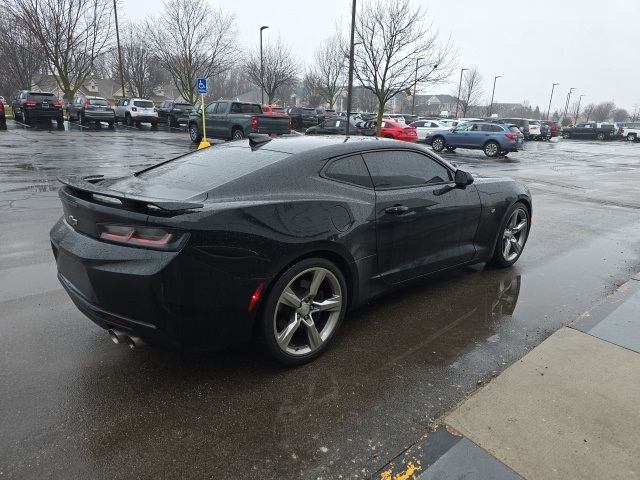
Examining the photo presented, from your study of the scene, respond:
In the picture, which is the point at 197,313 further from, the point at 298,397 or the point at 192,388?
the point at 298,397

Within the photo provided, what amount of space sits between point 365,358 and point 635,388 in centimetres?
169

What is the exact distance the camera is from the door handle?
356 cm

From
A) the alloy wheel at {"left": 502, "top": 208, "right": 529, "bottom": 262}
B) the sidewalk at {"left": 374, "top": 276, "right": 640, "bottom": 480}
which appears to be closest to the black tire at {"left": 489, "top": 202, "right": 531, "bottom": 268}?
the alloy wheel at {"left": 502, "top": 208, "right": 529, "bottom": 262}

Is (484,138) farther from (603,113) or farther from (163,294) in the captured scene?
(603,113)

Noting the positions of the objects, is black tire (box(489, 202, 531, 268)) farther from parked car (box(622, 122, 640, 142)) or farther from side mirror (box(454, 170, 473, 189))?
parked car (box(622, 122, 640, 142))

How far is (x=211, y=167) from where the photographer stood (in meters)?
3.42

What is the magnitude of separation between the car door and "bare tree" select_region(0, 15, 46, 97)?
4263cm

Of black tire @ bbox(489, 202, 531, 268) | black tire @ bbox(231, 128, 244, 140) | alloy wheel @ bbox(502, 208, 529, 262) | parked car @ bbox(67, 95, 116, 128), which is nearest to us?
black tire @ bbox(489, 202, 531, 268)

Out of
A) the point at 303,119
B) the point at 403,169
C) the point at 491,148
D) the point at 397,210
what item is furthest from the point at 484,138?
the point at 397,210

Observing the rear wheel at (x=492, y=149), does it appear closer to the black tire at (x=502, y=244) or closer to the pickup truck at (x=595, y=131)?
the black tire at (x=502, y=244)

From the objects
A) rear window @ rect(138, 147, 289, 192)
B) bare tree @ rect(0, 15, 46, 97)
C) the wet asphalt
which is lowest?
the wet asphalt

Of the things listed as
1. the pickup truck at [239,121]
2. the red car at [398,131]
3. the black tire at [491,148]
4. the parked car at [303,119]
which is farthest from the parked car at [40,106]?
the black tire at [491,148]

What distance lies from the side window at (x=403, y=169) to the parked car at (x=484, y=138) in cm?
1902

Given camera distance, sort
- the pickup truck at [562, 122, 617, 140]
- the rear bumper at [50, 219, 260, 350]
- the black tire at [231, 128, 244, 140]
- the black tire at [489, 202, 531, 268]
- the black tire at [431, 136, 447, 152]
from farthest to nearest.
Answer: the pickup truck at [562, 122, 617, 140], the black tire at [431, 136, 447, 152], the black tire at [231, 128, 244, 140], the black tire at [489, 202, 531, 268], the rear bumper at [50, 219, 260, 350]
